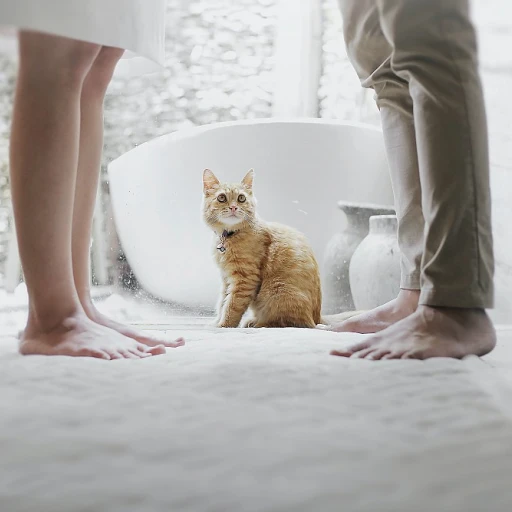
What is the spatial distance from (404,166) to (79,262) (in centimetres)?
59

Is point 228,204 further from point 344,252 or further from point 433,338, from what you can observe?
point 433,338

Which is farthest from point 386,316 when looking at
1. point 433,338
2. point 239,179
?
point 239,179

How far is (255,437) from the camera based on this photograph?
0.50 metres

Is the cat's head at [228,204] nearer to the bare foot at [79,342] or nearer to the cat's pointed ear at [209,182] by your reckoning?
the cat's pointed ear at [209,182]

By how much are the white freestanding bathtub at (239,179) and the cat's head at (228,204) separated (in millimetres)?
301

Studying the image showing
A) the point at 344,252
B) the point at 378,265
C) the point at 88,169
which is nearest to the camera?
the point at 88,169

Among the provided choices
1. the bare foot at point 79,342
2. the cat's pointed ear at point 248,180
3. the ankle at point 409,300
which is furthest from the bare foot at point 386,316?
the cat's pointed ear at point 248,180

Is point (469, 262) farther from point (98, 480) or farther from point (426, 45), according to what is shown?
point (98, 480)

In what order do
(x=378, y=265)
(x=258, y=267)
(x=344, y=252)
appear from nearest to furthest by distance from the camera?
(x=258, y=267) < (x=378, y=265) < (x=344, y=252)

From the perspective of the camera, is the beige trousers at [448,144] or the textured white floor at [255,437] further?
the beige trousers at [448,144]

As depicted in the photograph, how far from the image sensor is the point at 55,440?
484mm

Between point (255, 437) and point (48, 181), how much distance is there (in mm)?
512

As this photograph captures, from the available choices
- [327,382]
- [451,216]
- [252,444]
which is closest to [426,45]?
[451,216]

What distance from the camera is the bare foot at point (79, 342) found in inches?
32.8
